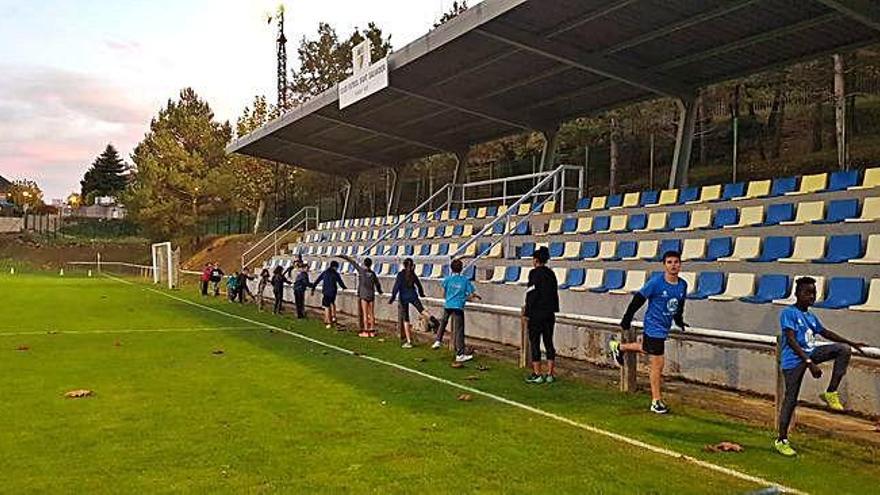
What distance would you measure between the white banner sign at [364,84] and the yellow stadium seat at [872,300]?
14122 millimetres

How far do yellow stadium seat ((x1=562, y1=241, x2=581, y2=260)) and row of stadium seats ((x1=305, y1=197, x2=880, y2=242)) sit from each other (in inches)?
25.1

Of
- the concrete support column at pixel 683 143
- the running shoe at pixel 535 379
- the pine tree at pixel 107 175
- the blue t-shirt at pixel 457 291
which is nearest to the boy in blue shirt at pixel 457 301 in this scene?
the blue t-shirt at pixel 457 291

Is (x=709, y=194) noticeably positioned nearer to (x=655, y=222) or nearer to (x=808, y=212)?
(x=655, y=222)

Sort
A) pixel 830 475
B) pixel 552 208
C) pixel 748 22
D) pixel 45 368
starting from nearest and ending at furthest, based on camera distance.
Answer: pixel 830 475, pixel 45 368, pixel 748 22, pixel 552 208

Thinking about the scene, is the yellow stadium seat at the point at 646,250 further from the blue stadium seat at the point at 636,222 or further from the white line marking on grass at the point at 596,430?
the white line marking on grass at the point at 596,430

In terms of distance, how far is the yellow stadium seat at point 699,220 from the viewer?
15445 millimetres

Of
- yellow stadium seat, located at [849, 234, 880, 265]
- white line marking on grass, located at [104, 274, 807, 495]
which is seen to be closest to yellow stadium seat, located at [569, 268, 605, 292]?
white line marking on grass, located at [104, 274, 807, 495]

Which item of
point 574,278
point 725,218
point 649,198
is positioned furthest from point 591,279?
point 649,198

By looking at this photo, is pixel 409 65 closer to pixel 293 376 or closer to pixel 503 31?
pixel 503 31

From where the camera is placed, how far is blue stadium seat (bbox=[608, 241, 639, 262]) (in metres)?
16.0

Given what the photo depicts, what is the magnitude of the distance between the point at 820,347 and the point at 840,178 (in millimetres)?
7955

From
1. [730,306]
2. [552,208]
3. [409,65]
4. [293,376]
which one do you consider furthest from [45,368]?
[552,208]

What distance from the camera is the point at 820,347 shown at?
24.3ft

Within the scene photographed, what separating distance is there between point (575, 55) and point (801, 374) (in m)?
12.2
